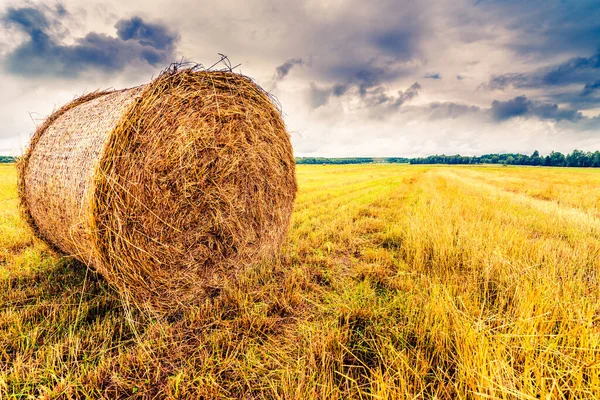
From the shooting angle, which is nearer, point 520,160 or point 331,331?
point 331,331

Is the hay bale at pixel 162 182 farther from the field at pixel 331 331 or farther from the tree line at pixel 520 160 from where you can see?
the tree line at pixel 520 160

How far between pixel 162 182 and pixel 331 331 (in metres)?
2.40

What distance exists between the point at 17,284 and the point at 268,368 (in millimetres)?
3466

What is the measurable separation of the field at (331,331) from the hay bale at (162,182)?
45cm

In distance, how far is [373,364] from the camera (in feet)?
7.31

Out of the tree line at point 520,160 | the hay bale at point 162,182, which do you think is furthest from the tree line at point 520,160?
the hay bale at point 162,182

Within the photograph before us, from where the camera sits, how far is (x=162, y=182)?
10.2 ft

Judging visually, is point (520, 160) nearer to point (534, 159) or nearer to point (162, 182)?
point (534, 159)

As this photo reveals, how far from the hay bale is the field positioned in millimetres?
451

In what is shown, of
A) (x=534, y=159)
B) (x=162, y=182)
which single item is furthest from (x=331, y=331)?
(x=534, y=159)

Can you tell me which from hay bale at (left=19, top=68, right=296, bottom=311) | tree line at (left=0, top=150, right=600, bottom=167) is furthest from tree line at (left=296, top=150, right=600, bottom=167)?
hay bale at (left=19, top=68, right=296, bottom=311)

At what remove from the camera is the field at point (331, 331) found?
74.9 inches

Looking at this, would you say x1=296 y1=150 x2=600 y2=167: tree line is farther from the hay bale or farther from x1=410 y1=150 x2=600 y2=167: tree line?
the hay bale

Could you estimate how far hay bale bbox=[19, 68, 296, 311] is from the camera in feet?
9.11
